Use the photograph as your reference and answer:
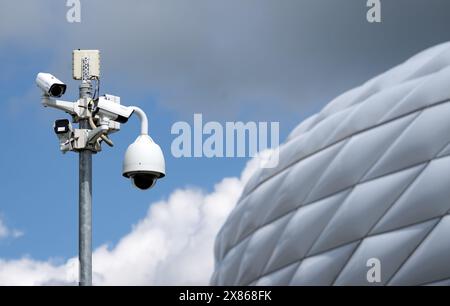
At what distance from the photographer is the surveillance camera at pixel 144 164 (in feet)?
27.6

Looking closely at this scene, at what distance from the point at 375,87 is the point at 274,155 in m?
3.58

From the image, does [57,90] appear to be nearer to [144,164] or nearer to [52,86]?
[52,86]

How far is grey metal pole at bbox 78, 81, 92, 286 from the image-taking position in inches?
308

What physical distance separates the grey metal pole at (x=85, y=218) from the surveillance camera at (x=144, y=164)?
33 centimetres

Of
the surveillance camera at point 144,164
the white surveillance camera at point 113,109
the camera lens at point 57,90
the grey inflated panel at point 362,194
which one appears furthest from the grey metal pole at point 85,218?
the grey inflated panel at point 362,194

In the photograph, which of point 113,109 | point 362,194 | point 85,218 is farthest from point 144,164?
point 362,194

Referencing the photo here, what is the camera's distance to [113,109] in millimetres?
8359

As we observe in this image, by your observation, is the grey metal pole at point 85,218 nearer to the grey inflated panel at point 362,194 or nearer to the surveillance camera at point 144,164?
the surveillance camera at point 144,164

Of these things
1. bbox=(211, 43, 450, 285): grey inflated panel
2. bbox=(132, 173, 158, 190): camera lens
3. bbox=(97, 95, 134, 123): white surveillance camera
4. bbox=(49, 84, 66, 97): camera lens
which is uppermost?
bbox=(211, 43, 450, 285): grey inflated panel

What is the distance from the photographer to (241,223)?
83.3 ft

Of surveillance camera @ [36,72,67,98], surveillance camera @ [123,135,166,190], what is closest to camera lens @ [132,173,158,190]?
surveillance camera @ [123,135,166,190]

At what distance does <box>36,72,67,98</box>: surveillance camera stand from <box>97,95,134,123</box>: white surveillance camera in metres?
0.44

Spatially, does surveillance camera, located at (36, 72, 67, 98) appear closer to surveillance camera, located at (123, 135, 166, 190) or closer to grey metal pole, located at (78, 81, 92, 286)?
grey metal pole, located at (78, 81, 92, 286)
